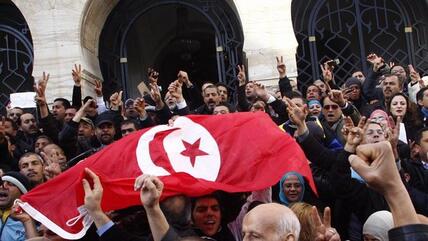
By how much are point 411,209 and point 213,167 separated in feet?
8.52

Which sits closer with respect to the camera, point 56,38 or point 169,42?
point 56,38

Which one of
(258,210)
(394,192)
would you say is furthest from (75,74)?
(394,192)

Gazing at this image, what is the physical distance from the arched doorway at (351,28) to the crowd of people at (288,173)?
2277 mm

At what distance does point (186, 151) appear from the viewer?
4863 millimetres

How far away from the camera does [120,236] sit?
3748mm

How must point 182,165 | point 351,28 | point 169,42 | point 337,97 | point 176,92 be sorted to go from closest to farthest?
point 182,165
point 337,97
point 176,92
point 351,28
point 169,42

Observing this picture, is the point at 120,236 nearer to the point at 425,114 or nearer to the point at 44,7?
the point at 425,114

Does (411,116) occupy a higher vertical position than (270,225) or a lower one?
higher

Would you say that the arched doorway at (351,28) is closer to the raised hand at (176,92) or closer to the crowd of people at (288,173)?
the crowd of people at (288,173)

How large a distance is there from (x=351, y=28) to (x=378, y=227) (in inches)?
310

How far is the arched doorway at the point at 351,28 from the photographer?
36.4 feet

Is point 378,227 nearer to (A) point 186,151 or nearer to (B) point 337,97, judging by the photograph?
(A) point 186,151

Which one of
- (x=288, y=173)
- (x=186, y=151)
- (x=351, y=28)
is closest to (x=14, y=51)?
(x=351, y=28)

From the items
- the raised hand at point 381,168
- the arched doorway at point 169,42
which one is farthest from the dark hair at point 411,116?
the raised hand at point 381,168
